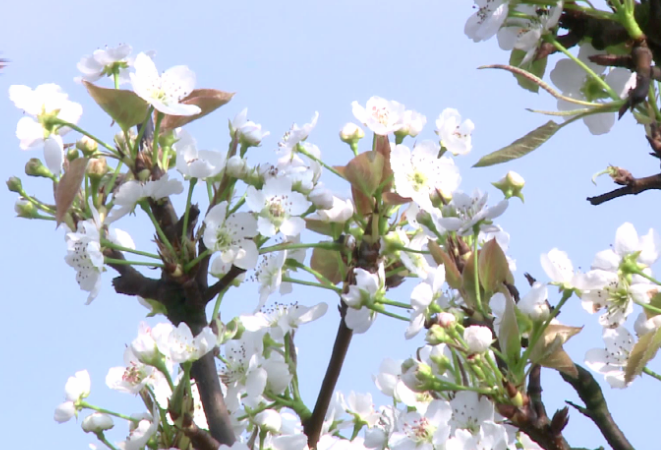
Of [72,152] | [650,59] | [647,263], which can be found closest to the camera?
[650,59]

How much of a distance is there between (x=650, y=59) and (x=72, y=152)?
1196 millimetres

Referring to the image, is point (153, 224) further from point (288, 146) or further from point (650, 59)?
point (650, 59)

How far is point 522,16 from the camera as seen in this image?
1.35 meters

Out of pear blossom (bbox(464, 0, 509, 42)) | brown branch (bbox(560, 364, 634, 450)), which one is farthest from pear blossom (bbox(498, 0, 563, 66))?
brown branch (bbox(560, 364, 634, 450))

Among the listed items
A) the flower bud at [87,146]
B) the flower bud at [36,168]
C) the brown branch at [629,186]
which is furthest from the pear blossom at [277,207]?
the brown branch at [629,186]

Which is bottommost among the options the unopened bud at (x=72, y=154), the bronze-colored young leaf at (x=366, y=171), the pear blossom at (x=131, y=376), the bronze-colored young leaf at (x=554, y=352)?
the pear blossom at (x=131, y=376)

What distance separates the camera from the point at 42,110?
1806mm

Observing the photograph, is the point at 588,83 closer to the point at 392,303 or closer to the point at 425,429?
the point at 392,303

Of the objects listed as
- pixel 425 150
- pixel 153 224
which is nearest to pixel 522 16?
pixel 425 150

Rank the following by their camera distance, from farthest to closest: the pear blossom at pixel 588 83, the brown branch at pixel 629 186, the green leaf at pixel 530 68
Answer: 1. the green leaf at pixel 530 68
2. the pear blossom at pixel 588 83
3. the brown branch at pixel 629 186

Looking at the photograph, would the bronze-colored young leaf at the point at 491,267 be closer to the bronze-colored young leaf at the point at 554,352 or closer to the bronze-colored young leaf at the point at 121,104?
the bronze-colored young leaf at the point at 554,352

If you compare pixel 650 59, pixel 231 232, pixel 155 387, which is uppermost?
pixel 650 59

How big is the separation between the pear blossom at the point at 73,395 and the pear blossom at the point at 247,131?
0.77 metres

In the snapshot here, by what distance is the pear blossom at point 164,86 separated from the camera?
1.69 m
